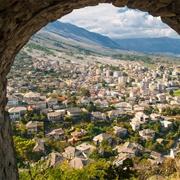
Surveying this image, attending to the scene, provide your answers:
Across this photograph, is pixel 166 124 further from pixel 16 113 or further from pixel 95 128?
pixel 16 113

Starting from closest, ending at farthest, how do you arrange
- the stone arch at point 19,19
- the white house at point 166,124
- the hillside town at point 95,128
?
the stone arch at point 19,19 → the hillside town at point 95,128 → the white house at point 166,124

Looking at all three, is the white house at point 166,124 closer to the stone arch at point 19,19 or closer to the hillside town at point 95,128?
the hillside town at point 95,128

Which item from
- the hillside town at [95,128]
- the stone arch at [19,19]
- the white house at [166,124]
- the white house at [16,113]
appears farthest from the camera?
the white house at [16,113]

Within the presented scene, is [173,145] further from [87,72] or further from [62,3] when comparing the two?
[87,72]

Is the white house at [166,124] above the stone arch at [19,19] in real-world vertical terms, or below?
below

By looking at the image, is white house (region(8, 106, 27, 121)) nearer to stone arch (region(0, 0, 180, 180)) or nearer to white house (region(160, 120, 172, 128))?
white house (region(160, 120, 172, 128))

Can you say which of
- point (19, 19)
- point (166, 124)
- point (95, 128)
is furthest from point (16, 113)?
point (19, 19)

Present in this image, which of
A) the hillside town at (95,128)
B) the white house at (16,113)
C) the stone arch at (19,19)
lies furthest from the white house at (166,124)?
the stone arch at (19,19)

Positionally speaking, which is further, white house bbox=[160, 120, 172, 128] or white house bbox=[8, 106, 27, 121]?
white house bbox=[8, 106, 27, 121]

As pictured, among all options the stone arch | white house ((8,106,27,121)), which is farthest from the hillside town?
the stone arch
